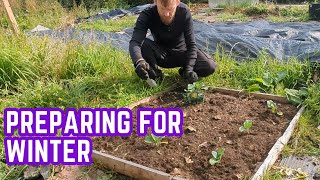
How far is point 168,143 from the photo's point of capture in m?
2.57

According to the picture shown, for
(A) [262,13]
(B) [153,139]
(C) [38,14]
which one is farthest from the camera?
(C) [38,14]

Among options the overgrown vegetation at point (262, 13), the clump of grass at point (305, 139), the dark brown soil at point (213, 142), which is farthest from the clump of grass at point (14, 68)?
the overgrown vegetation at point (262, 13)

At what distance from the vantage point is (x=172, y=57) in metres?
3.65

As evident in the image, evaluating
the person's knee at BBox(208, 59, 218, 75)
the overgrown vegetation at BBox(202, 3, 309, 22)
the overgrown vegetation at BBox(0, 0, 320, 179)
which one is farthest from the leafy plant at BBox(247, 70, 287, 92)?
the overgrown vegetation at BBox(202, 3, 309, 22)

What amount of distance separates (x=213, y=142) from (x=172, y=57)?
1374 mm

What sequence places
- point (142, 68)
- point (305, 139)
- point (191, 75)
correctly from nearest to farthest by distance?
1. point (305, 139)
2. point (142, 68)
3. point (191, 75)

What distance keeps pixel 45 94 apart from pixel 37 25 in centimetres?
520

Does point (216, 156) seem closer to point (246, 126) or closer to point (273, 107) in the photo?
point (246, 126)

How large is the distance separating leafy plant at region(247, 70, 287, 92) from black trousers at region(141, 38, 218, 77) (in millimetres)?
469

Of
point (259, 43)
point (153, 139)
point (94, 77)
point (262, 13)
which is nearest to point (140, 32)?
point (94, 77)

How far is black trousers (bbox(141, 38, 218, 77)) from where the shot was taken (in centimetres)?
360

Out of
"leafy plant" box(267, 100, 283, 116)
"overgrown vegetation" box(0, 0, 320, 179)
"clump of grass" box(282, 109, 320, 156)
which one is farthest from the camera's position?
"overgrown vegetation" box(0, 0, 320, 179)

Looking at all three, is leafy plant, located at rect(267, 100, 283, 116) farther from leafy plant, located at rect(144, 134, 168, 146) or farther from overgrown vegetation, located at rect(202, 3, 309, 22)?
overgrown vegetation, located at rect(202, 3, 309, 22)

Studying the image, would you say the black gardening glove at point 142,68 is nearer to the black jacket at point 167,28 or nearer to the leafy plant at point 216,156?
the black jacket at point 167,28
